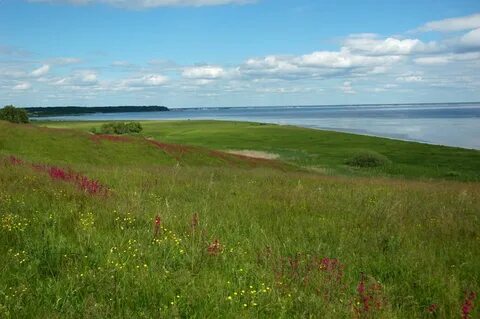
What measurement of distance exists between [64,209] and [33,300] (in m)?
3.82

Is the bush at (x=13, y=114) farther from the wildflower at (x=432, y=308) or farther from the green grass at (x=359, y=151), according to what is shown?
the wildflower at (x=432, y=308)

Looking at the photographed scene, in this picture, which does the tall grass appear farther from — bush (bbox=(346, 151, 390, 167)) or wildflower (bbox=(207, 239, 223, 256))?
bush (bbox=(346, 151, 390, 167))

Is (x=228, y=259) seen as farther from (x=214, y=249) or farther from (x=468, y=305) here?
(x=468, y=305)

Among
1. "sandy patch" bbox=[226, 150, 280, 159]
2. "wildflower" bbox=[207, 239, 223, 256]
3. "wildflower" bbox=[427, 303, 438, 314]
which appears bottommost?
"sandy patch" bbox=[226, 150, 280, 159]

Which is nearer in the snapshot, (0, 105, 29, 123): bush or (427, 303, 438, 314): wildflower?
(427, 303, 438, 314): wildflower

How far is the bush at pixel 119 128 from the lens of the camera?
10762 centimetres

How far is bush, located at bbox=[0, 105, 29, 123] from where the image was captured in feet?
346

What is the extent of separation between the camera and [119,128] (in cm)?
11225

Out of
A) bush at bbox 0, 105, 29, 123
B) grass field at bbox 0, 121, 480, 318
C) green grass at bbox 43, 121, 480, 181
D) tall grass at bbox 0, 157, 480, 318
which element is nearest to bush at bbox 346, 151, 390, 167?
green grass at bbox 43, 121, 480, 181

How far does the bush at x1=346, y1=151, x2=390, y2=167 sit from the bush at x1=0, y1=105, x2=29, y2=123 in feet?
259

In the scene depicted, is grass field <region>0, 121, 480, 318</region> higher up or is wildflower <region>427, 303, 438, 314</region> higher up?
grass field <region>0, 121, 480, 318</region>

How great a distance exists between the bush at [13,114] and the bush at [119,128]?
1908 centimetres

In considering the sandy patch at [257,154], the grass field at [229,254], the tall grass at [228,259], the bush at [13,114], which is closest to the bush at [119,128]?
the bush at [13,114]

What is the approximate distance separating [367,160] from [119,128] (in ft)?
231
